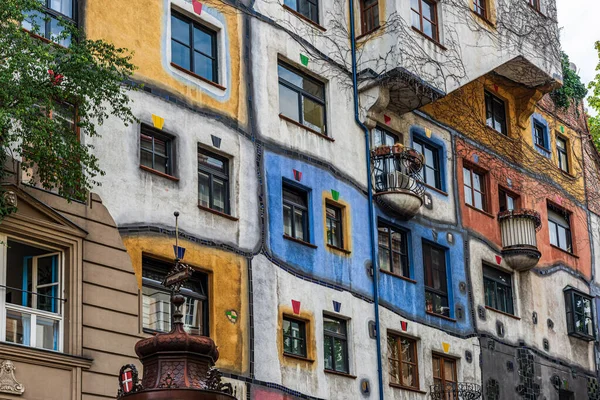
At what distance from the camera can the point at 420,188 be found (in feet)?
81.3

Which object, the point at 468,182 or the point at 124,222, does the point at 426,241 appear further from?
the point at 124,222

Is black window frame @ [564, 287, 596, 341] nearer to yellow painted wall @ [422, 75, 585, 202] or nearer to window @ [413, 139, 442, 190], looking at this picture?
yellow painted wall @ [422, 75, 585, 202]

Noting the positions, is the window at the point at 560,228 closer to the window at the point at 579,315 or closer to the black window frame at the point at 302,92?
the window at the point at 579,315

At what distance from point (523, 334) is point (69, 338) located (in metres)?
13.9

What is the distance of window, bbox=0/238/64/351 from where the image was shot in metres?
16.2

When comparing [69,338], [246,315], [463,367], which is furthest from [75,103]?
[463,367]

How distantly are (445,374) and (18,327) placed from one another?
36.5 ft

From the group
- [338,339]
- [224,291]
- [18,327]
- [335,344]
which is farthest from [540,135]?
[18,327]

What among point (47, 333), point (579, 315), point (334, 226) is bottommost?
point (47, 333)

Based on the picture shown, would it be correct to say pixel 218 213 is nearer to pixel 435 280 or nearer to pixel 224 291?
pixel 224 291

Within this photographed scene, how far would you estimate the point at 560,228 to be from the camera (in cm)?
3086

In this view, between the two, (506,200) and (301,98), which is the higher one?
(301,98)

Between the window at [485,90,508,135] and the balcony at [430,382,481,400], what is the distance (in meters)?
7.41

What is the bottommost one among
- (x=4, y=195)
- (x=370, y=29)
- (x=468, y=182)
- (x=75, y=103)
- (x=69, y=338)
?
(x=69, y=338)
